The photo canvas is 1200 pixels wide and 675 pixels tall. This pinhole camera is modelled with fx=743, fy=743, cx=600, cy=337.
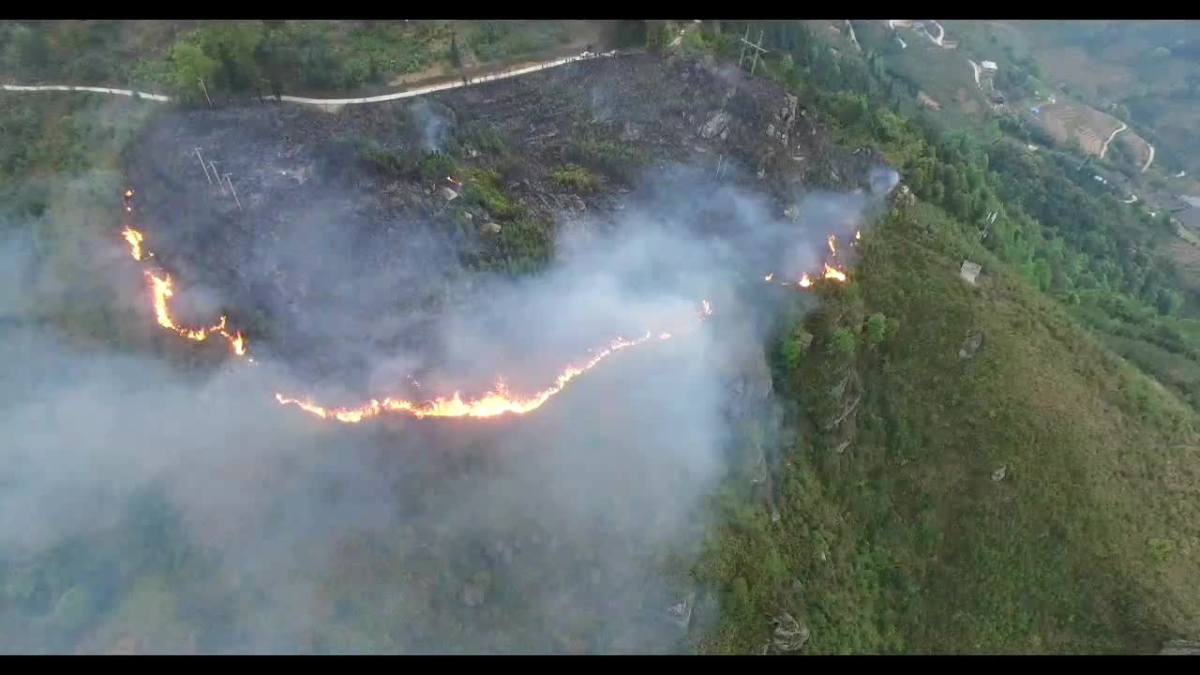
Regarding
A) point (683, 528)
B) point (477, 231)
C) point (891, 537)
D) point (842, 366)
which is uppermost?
point (477, 231)

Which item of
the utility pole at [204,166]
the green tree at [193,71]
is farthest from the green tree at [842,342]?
the green tree at [193,71]

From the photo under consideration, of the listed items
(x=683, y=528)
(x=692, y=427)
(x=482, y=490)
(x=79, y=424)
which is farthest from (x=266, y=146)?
(x=683, y=528)

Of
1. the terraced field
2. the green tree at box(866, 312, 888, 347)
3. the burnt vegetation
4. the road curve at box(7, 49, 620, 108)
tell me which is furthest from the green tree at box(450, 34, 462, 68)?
the terraced field

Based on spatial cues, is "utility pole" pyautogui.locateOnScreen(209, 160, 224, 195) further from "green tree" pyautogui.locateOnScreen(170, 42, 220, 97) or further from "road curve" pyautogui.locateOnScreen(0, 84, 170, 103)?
"road curve" pyautogui.locateOnScreen(0, 84, 170, 103)

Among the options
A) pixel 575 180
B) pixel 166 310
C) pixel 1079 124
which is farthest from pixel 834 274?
pixel 1079 124

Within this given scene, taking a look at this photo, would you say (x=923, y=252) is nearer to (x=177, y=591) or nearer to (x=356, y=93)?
(x=356, y=93)
